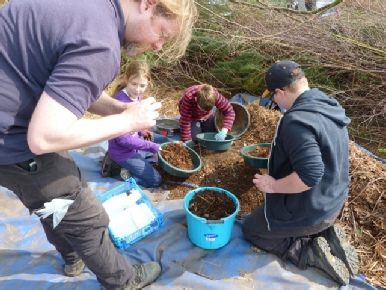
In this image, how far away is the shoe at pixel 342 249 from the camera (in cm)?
207

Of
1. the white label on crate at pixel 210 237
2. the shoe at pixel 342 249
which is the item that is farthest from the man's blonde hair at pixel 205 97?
the shoe at pixel 342 249

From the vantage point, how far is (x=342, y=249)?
2.07m

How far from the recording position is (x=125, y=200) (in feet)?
8.36

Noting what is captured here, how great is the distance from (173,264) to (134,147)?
1.15m

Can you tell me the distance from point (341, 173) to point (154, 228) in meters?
1.36

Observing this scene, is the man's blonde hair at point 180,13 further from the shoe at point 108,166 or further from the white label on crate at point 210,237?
the shoe at point 108,166

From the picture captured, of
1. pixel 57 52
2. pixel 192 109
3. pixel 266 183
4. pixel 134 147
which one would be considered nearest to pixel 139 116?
pixel 57 52

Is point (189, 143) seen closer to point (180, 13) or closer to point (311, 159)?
point (311, 159)

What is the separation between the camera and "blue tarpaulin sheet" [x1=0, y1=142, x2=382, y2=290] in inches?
80.7

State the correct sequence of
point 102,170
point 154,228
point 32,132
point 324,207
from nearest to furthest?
point 32,132, point 324,207, point 154,228, point 102,170

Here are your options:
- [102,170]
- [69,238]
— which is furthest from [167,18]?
[102,170]

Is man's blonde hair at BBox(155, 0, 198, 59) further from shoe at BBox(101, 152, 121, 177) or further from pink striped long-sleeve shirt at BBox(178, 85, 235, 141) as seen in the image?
pink striped long-sleeve shirt at BBox(178, 85, 235, 141)

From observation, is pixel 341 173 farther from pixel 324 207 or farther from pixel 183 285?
pixel 183 285

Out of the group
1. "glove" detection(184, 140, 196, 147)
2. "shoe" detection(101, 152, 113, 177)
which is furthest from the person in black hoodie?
"shoe" detection(101, 152, 113, 177)
